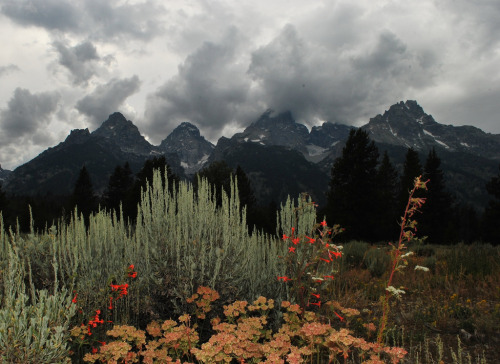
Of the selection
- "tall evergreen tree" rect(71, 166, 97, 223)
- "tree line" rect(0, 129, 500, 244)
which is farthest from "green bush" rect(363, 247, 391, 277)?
"tall evergreen tree" rect(71, 166, 97, 223)

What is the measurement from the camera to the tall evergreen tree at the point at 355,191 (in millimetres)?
21281

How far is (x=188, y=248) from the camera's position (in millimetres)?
4074

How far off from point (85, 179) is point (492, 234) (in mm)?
43850

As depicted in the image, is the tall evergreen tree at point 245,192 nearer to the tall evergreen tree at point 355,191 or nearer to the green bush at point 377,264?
the tall evergreen tree at point 355,191

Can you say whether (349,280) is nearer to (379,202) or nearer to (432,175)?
(379,202)

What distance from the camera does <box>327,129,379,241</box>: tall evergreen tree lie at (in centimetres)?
2128

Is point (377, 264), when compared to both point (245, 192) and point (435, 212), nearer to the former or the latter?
point (435, 212)

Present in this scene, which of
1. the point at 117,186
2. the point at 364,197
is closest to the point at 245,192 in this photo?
the point at 364,197

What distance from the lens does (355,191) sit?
2186cm

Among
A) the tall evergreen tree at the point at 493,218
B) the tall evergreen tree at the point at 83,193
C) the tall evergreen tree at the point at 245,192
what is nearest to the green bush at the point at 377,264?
the tall evergreen tree at the point at 493,218

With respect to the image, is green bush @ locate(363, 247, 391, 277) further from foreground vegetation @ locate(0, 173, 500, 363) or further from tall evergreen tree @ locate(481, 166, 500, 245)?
tall evergreen tree @ locate(481, 166, 500, 245)

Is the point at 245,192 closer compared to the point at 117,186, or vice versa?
the point at 245,192

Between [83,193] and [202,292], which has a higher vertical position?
[83,193]

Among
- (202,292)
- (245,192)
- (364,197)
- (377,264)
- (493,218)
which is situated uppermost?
(245,192)
